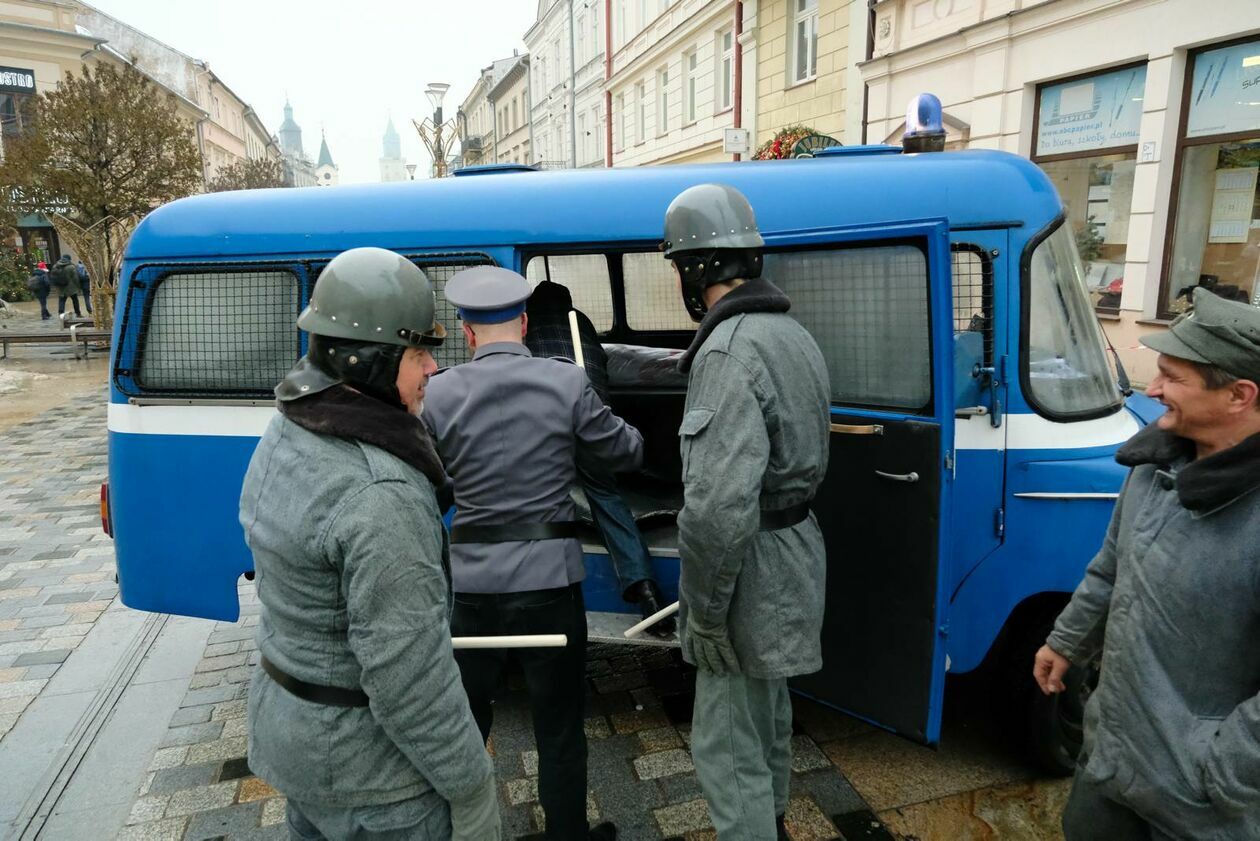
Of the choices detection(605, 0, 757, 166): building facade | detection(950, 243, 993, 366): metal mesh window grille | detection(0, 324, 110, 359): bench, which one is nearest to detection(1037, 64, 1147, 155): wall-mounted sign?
detection(605, 0, 757, 166): building facade

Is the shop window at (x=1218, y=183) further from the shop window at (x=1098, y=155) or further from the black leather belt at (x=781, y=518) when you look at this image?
the black leather belt at (x=781, y=518)

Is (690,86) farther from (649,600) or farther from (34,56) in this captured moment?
(34,56)

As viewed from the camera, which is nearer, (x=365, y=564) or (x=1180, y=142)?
(x=365, y=564)

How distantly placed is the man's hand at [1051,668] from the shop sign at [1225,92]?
9.22m

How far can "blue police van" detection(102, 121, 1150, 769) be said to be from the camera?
9.88 ft

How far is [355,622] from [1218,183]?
11000 millimetres

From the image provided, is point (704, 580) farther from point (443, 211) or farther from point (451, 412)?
point (443, 211)

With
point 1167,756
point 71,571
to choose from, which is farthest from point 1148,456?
point 71,571

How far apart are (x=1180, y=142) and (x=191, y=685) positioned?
11.0 m

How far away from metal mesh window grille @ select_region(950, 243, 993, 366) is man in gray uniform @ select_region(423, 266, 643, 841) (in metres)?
Result: 1.55

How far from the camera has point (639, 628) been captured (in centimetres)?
337

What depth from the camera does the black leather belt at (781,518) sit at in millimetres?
2527

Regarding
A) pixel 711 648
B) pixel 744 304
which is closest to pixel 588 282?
pixel 744 304

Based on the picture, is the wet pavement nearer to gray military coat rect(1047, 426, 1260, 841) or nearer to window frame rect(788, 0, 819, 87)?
gray military coat rect(1047, 426, 1260, 841)
